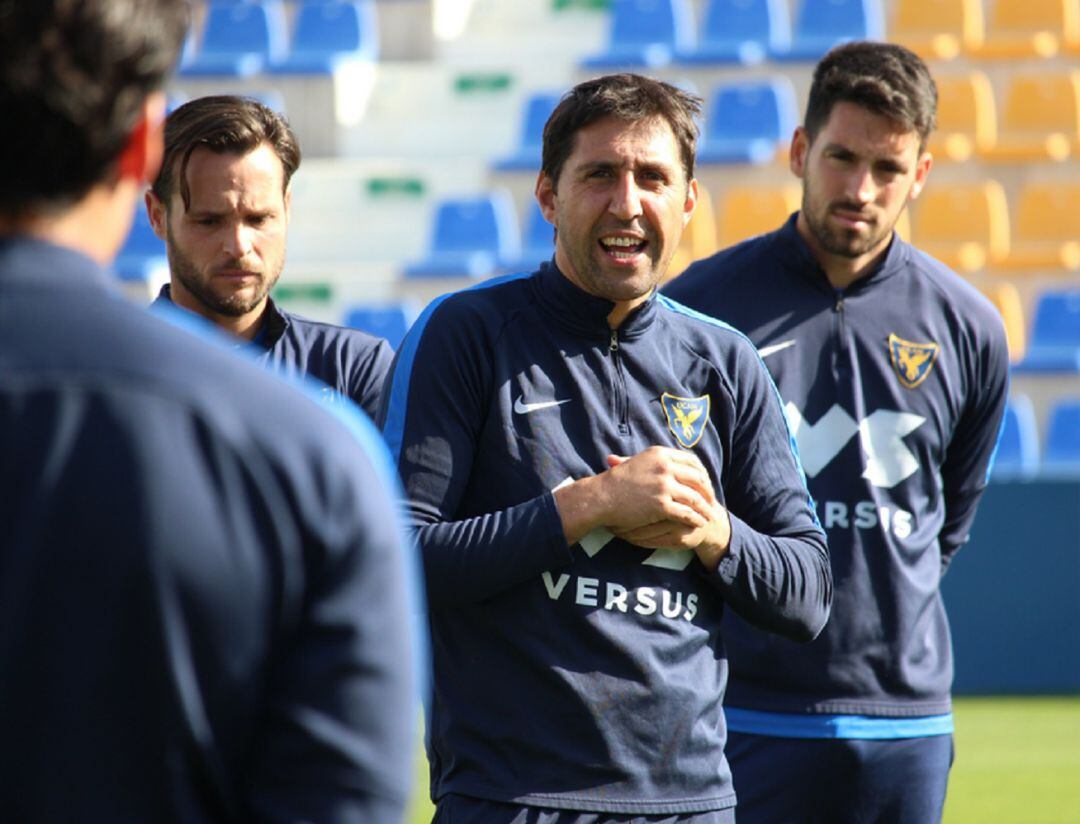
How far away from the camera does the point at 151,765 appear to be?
1287 mm

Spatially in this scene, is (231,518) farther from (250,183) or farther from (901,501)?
(901,501)

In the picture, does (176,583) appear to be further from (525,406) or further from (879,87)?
(879,87)

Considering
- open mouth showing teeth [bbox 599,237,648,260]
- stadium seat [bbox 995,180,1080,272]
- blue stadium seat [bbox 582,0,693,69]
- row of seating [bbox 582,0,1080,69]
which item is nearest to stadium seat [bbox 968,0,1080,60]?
row of seating [bbox 582,0,1080,69]

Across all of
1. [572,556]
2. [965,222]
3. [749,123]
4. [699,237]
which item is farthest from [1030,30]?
[572,556]

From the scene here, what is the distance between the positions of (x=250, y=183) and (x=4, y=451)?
6.77ft

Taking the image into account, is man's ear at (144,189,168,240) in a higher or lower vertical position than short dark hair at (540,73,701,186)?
lower

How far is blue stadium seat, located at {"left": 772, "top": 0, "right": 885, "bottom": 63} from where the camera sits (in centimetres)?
1137

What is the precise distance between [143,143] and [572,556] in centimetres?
136

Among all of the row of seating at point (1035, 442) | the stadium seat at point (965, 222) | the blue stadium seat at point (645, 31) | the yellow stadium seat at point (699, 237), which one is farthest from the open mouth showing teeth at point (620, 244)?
the blue stadium seat at point (645, 31)

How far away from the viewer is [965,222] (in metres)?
→ 10.6

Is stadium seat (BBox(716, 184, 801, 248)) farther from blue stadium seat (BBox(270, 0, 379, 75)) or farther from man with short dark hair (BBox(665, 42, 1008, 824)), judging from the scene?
man with short dark hair (BBox(665, 42, 1008, 824))

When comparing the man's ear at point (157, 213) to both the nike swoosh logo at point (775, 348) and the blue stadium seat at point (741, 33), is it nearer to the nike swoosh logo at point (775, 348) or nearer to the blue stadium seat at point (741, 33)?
the nike swoosh logo at point (775, 348)

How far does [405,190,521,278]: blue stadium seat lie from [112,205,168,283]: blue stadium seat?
1.53 meters

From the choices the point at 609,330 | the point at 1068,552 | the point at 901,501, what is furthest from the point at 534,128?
the point at 609,330
